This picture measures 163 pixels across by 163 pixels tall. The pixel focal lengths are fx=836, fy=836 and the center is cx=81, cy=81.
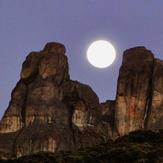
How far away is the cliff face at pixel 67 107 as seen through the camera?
16512 cm

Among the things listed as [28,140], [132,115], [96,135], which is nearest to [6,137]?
[28,140]

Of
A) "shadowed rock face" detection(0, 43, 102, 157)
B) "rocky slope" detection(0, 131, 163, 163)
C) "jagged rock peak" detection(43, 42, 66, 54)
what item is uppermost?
"jagged rock peak" detection(43, 42, 66, 54)

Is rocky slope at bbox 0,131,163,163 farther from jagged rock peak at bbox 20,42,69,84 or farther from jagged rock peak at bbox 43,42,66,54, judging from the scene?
jagged rock peak at bbox 43,42,66,54

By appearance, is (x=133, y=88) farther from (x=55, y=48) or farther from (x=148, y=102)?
(x=55, y=48)

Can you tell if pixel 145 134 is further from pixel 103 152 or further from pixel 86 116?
pixel 86 116

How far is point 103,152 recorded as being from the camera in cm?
7969

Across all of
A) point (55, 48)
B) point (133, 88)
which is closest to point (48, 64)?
point (55, 48)

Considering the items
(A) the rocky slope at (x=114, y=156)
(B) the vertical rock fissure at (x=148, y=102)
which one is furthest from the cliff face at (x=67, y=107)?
(A) the rocky slope at (x=114, y=156)

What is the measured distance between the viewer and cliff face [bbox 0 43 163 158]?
542 feet

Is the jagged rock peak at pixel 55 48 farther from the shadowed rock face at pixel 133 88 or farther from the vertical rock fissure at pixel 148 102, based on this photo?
the vertical rock fissure at pixel 148 102

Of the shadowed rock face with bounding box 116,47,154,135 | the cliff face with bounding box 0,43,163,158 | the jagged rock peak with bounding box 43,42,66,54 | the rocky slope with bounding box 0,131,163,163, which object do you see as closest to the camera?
the rocky slope with bounding box 0,131,163,163

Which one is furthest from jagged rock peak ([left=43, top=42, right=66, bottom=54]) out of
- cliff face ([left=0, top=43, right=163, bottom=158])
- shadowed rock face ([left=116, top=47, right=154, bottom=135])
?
shadowed rock face ([left=116, top=47, right=154, bottom=135])

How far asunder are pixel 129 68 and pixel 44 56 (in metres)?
23.5

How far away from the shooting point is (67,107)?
176m
